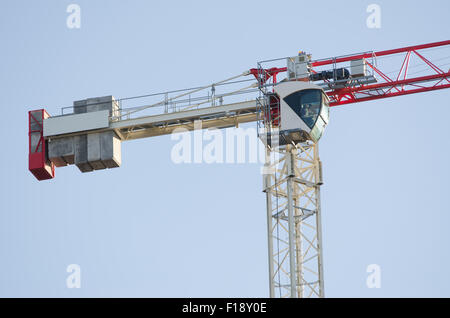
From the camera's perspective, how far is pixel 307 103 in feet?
251

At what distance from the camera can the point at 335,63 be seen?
78500 millimetres

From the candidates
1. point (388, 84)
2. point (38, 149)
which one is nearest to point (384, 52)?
point (388, 84)

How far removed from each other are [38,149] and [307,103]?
15.9 metres

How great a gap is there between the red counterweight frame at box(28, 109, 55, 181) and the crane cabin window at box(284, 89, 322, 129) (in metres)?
14.4

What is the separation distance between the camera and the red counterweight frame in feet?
270

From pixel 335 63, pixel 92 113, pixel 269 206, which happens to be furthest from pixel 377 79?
pixel 92 113

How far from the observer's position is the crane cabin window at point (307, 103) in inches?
2995

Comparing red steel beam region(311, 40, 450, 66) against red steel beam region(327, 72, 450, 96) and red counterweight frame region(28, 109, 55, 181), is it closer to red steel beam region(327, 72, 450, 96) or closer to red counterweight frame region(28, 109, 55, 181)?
red steel beam region(327, 72, 450, 96)

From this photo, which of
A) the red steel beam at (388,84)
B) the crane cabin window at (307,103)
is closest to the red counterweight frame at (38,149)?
the crane cabin window at (307,103)

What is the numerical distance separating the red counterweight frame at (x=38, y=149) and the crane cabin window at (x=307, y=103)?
47.2 feet

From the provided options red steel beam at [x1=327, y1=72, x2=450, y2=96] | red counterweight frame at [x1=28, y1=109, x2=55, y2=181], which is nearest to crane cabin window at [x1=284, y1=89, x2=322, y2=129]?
red steel beam at [x1=327, y1=72, x2=450, y2=96]
